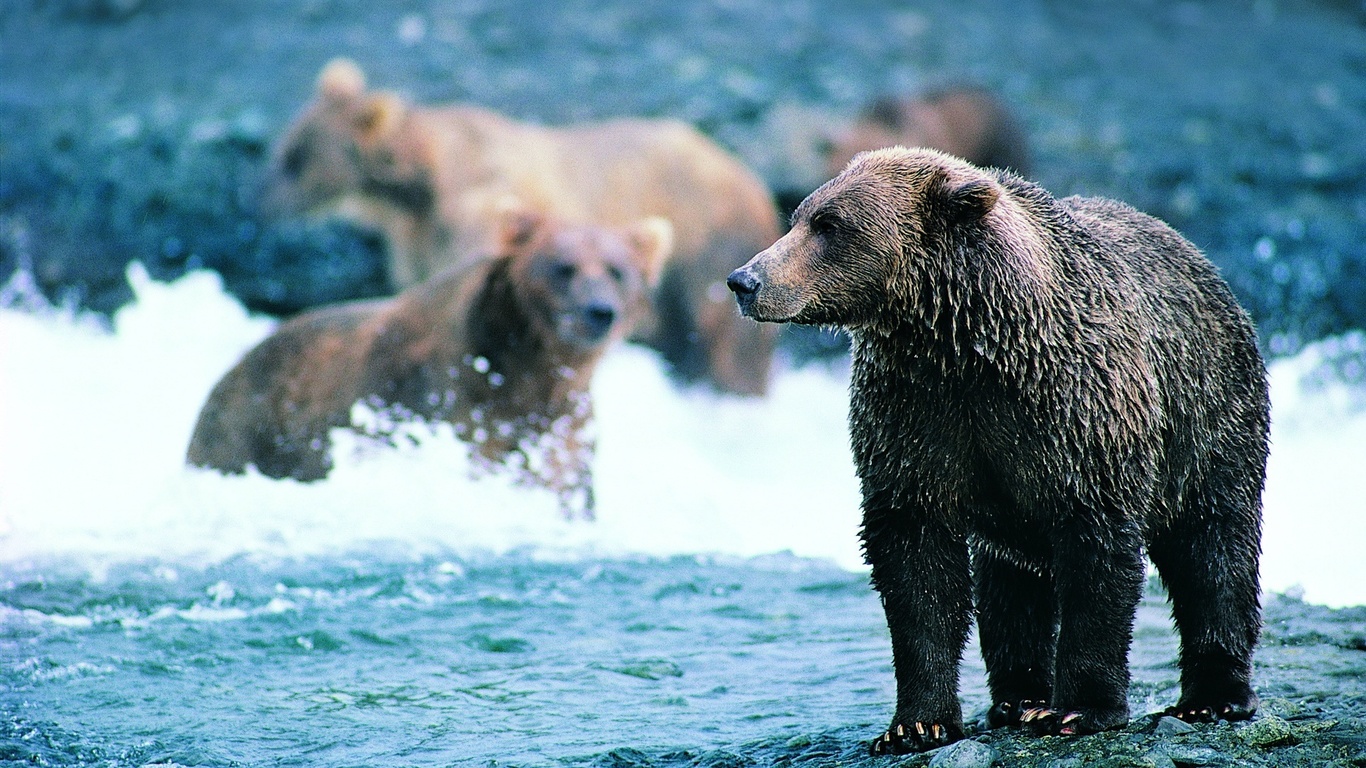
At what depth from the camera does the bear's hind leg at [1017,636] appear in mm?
4844

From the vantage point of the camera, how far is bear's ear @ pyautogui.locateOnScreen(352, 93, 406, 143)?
13.8m

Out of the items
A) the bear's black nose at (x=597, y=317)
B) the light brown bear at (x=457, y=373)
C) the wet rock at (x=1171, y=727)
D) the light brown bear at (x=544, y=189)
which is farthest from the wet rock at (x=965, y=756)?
the light brown bear at (x=544, y=189)

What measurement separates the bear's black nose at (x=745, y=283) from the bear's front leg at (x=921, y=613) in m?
0.72

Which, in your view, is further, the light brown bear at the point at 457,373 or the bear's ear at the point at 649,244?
the bear's ear at the point at 649,244

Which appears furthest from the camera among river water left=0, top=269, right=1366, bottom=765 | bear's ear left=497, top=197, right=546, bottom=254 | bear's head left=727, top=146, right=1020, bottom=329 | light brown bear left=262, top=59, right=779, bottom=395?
light brown bear left=262, top=59, right=779, bottom=395

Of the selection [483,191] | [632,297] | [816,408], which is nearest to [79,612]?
[632,297]

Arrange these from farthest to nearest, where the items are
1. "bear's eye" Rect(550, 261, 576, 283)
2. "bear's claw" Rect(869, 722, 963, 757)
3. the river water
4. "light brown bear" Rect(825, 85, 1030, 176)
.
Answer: "light brown bear" Rect(825, 85, 1030, 176)
"bear's eye" Rect(550, 261, 576, 283)
the river water
"bear's claw" Rect(869, 722, 963, 757)

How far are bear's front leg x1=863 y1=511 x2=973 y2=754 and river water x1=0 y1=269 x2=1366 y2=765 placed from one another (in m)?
0.33

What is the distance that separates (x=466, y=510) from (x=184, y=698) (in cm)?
315

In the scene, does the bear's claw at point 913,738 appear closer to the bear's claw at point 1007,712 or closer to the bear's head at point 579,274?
the bear's claw at point 1007,712

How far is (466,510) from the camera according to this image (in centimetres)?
871

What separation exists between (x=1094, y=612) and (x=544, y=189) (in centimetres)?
945

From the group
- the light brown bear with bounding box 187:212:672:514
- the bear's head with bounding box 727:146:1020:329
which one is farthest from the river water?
the bear's head with bounding box 727:146:1020:329

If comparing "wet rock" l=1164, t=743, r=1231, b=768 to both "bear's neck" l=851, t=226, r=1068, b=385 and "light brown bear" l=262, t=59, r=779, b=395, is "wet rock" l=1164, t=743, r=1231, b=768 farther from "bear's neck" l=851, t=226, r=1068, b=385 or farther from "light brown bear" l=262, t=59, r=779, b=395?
"light brown bear" l=262, t=59, r=779, b=395
